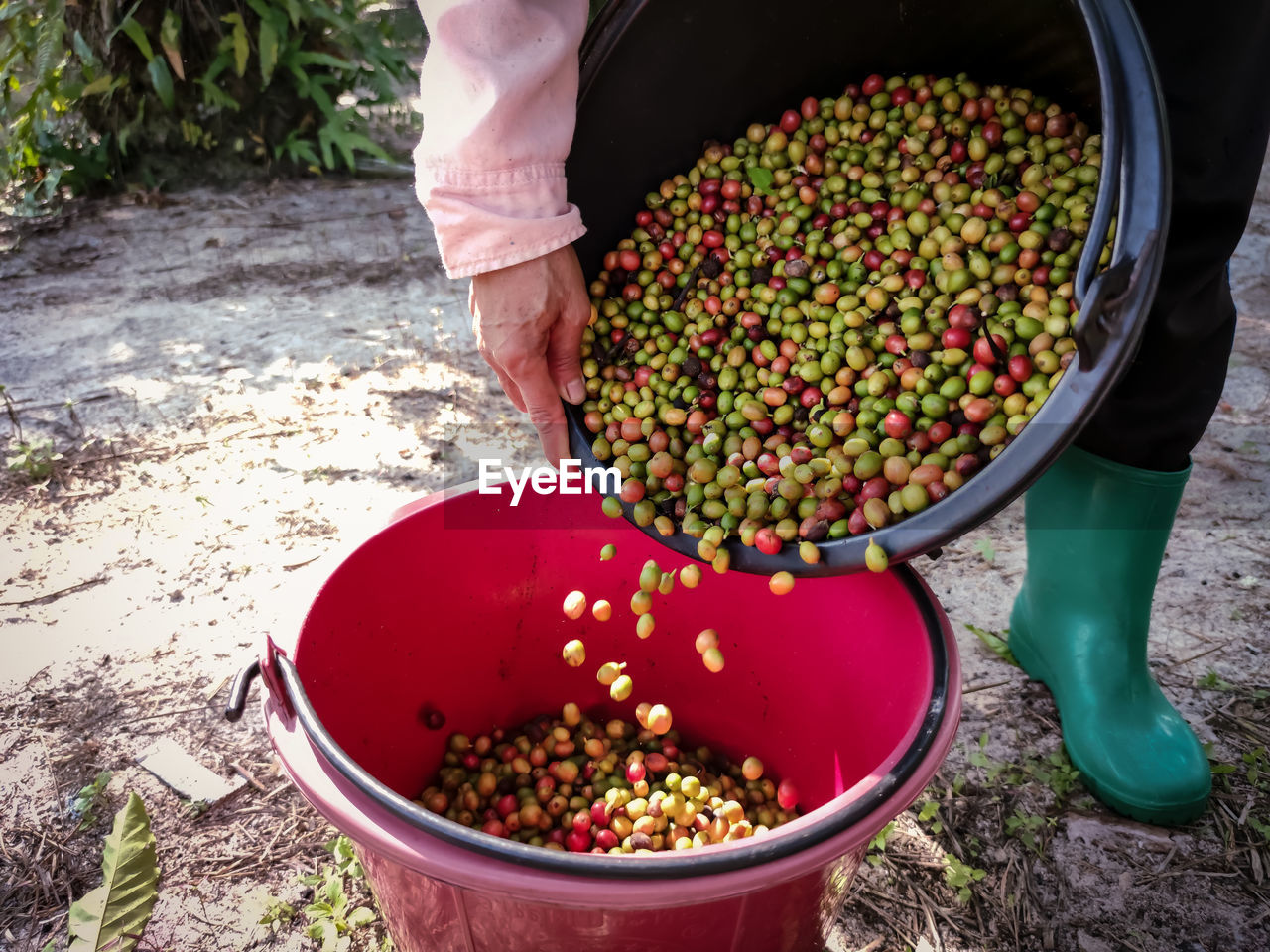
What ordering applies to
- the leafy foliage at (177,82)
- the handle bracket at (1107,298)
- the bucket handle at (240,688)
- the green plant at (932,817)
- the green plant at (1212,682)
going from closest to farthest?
the handle bracket at (1107,298), the bucket handle at (240,688), the green plant at (932,817), the green plant at (1212,682), the leafy foliage at (177,82)

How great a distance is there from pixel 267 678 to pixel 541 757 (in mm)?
876

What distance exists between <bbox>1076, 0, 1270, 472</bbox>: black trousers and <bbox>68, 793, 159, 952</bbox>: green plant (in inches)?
86.7

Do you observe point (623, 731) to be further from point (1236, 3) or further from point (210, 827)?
point (1236, 3)

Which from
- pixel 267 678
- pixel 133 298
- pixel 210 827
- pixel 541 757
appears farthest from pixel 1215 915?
pixel 133 298

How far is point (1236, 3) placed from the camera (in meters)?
1.61

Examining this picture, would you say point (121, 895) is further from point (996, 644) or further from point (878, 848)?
point (996, 644)

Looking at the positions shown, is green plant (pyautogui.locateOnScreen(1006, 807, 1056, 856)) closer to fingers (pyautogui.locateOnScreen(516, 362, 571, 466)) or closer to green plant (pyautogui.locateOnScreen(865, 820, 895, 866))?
green plant (pyautogui.locateOnScreen(865, 820, 895, 866))

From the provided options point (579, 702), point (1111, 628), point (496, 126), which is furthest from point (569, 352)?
point (1111, 628)

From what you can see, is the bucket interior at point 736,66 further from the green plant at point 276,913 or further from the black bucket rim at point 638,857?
the green plant at point 276,913

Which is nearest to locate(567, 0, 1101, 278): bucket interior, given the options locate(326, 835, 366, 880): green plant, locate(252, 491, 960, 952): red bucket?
locate(252, 491, 960, 952): red bucket

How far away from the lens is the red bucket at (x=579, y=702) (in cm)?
121

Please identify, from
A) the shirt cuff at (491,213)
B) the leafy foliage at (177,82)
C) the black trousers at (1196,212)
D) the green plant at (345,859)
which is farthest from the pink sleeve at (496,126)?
the leafy foliage at (177,82)

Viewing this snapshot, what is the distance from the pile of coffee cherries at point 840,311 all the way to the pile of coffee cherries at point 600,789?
651mm

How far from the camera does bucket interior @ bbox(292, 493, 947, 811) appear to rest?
5.73ft
